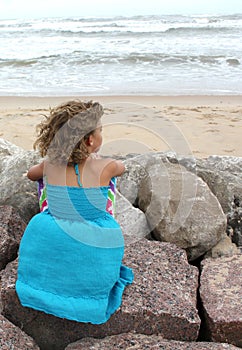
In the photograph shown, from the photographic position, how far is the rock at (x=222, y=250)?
3244mm

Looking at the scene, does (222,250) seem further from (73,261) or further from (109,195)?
(73,261)

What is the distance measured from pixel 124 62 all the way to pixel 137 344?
11303 mm

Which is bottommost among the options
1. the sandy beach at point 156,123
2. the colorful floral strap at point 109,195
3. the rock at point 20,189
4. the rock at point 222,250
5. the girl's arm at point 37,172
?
the sandy beach at point 156,123

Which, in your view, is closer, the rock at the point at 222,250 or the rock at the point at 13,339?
the rock at the point at 13,339

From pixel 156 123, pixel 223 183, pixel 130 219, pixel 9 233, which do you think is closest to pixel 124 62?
pixel 156 123

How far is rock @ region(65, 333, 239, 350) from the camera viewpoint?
89.8 inches

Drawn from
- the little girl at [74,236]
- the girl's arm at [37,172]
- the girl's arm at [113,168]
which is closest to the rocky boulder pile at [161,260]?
the little girl at [74,236]

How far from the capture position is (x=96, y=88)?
32.2 feet

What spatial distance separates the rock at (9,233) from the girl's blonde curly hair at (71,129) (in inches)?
27.2

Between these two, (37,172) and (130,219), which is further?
(130,219)

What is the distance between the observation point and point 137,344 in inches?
90.6

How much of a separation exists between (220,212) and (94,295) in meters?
1.19

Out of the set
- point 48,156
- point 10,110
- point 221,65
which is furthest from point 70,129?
point 221,65

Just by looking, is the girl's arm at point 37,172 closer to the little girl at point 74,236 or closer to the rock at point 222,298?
the little girl at point 74,236
